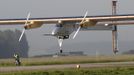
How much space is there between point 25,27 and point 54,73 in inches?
986

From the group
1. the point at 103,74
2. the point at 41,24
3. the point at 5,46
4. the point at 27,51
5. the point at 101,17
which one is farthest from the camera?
the point at 27,51

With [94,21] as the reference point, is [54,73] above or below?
below

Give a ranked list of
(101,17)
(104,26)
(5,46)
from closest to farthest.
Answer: (101,17) < (104,26) < (5,46)

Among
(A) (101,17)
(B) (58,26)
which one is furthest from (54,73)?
(B) (58,26)

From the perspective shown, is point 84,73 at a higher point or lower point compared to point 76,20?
lower

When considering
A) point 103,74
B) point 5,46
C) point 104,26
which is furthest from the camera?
point 5,46

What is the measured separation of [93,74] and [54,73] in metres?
2.75

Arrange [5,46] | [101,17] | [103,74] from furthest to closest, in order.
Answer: [5,46] → [101,17] → [103,74]

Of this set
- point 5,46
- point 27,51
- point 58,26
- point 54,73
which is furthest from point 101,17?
point 27,51

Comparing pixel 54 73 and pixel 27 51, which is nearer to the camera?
pixel 54 73

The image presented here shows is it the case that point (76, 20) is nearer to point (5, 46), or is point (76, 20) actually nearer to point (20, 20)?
point (20, 20)

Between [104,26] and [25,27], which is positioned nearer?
[25,27]

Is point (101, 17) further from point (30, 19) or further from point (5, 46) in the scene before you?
point (5, 46)

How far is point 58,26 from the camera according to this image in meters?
62.2
